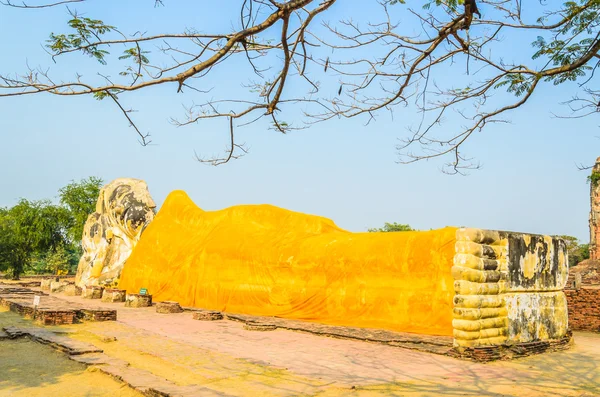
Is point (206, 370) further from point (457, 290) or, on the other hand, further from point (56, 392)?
point (457, 290)

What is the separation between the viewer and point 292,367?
7254 mm

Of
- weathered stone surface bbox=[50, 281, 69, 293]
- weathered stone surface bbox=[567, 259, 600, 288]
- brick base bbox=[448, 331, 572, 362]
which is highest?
weathered stone surface bbox=[567, 259, 600, 288]

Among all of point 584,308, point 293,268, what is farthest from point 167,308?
point 584,308

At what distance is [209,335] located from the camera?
10.1 meters

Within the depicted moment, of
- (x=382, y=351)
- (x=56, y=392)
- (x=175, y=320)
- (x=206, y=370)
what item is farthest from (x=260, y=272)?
(x=56, y=392)

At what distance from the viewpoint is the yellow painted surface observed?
11000mm

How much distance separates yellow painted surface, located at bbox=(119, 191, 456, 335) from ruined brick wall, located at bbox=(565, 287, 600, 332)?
3.93 metres

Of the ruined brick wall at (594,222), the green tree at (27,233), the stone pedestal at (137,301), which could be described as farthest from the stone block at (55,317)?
the ruined brick wall at (594,222)

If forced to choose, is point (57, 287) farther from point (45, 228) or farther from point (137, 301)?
point (45, 228)

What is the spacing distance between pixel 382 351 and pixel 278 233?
6574mm

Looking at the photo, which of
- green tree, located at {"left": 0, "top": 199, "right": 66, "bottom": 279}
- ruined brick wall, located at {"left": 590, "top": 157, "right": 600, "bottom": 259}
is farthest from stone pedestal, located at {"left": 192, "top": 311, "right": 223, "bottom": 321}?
ruined brick wall, located at {"left": 590, "top": 157, "right": 600, "bottom": 259}

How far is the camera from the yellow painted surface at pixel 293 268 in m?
11.0

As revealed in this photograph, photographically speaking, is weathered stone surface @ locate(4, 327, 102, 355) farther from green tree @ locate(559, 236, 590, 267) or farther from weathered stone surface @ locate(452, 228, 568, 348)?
green tree @ locate(559, 236, 590, 267)

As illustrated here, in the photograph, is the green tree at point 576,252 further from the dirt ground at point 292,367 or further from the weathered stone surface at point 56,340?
the weathered stone surface at point 56,340
